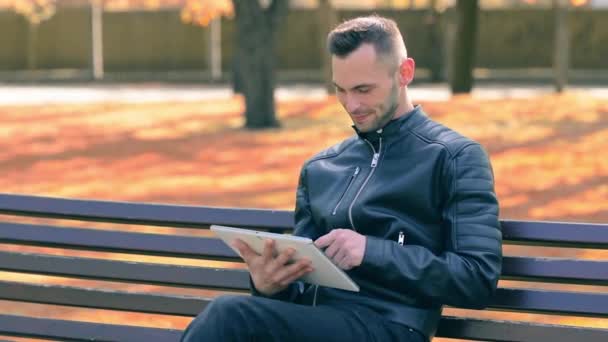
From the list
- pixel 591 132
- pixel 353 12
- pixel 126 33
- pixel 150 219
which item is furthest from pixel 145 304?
pixel 126 33

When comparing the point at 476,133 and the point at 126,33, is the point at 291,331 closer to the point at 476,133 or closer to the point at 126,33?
the point at 476,133

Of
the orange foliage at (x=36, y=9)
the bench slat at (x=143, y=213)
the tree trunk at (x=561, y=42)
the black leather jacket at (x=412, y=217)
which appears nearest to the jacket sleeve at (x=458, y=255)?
the black leather jacket at (x=412, y=217)

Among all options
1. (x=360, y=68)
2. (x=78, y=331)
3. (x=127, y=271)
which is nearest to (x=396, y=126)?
(x=360, y=68)

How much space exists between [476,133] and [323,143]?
194 cm

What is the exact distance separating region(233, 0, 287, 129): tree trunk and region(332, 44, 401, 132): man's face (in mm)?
13081

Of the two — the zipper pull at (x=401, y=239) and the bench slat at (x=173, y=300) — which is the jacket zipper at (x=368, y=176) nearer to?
the zipper pull at (x=401, y=239)

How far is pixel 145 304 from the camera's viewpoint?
4113mm

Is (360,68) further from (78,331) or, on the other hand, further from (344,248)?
(78,331)

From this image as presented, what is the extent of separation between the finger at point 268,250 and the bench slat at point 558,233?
2.36 feet

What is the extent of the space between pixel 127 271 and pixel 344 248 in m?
1.10

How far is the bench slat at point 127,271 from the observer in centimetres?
401

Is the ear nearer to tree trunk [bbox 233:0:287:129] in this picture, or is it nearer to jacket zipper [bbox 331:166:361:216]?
jacket zipper [bbox 331:166:361:216]

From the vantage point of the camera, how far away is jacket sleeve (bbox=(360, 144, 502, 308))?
3285 millimetres

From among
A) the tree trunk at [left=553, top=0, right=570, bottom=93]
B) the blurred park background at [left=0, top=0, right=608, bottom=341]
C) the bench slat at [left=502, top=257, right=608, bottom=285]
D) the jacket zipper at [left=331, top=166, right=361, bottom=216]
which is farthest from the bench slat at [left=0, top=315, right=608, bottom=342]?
the tree trunk at [left=553, top=0, right=570, bottom=93]
